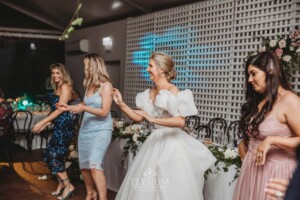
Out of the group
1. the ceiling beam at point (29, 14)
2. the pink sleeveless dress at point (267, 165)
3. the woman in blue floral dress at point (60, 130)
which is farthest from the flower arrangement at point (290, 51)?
the ceiling beam at point (29, 14)

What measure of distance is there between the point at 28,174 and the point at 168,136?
3375 mm

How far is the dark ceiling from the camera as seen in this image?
7750 millimetres

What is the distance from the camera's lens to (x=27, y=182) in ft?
16.3

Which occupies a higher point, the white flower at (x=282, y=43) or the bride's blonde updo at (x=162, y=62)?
the white flower at (x=282, y=43)

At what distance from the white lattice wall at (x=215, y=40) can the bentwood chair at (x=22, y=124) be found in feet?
7.97

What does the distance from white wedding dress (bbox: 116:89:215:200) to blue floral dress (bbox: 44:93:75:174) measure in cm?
144

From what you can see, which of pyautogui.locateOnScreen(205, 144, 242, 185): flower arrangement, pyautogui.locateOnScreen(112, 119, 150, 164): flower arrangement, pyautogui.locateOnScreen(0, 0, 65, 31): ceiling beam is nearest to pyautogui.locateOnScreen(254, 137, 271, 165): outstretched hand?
pyautogui.locateOnScreen(205, 144, 242, 185): flower arrangement

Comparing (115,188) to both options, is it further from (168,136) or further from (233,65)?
(233,65)

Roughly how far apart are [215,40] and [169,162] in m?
3.83

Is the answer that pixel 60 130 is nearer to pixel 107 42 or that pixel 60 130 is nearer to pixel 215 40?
pixel 215 40

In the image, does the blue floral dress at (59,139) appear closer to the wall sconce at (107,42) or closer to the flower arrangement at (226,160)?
the flower arrangement at (226,160)

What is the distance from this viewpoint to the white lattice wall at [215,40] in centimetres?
525

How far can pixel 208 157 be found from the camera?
2.85 meters

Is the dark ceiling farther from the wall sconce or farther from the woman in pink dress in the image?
the woman in pink dress
